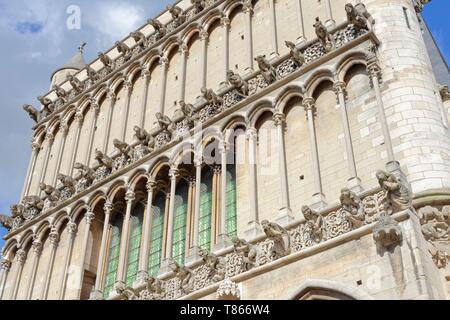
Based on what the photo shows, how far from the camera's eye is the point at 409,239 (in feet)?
32.8

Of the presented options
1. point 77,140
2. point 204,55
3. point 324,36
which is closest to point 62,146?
point 77,140

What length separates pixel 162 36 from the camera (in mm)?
19297

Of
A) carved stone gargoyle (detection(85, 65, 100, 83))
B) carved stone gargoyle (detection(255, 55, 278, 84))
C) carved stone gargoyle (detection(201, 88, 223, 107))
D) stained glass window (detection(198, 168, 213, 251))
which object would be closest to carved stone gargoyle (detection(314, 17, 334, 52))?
carved stone gargoyle (detection(255, 55, 278, 84))

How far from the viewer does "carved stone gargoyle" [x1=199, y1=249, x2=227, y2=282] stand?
12156 millimetres

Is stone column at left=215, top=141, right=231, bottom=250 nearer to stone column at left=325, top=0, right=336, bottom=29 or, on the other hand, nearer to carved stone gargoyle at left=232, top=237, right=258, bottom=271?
carved stone gargoyle at left=232, top=237, right=258, bottom=271

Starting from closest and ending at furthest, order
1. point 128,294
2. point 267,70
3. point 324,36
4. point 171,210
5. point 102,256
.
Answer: point 128,294 < point 324,36 < point 267,70 < point 171,210 < point 102,256

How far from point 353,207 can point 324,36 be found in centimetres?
440

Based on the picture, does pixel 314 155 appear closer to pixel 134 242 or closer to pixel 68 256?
pixel 134 242

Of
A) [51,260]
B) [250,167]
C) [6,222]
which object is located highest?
[6,222]

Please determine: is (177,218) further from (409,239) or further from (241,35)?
(409,239)
